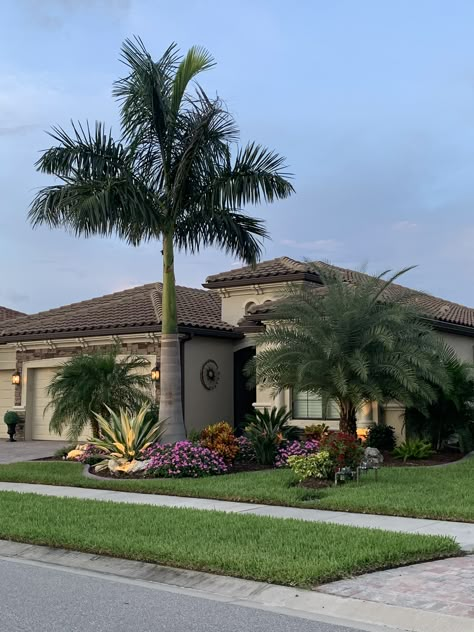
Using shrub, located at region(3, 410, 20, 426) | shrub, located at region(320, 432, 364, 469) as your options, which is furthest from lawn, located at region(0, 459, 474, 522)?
shrub, located at region(3, 410, 20, 426)

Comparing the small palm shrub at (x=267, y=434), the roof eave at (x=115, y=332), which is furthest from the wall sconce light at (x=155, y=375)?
the small palm shrub at (x=267, y=434)

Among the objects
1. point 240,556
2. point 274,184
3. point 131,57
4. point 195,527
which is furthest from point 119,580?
point 131,57

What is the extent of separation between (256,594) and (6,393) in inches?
848

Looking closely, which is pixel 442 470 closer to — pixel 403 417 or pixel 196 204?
pixel 403 417

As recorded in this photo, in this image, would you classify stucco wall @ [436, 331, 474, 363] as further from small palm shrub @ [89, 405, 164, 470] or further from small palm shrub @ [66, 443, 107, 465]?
small palm shrub @ [66, 443, 107, 465]

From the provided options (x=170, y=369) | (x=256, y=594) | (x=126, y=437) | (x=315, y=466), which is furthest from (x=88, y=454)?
(x=256, y=594)

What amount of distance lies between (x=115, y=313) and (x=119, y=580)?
685 inches

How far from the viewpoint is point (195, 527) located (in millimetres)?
9164

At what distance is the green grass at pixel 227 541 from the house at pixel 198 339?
415 inches

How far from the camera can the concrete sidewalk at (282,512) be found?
923 cm

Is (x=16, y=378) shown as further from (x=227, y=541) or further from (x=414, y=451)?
(x=227, y=541)

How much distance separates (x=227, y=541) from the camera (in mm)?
8344

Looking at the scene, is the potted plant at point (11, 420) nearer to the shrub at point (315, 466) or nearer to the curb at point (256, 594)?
the shrub at point (315, 466)

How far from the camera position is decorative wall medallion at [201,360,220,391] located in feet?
76.6
